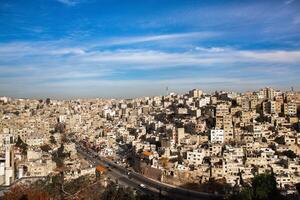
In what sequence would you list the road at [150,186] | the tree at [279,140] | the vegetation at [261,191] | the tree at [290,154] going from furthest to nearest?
the tree at [279,140] < the tree at [290,154] < the road at [150,186] < the vegetation at [261,191]

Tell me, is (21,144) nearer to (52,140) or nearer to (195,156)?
(52,140)

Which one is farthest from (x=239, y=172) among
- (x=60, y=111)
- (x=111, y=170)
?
(x=60, y=111)

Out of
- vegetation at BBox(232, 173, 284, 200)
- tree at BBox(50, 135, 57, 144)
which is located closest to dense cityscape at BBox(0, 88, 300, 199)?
tree at BBox(50, 135, 57, 144)

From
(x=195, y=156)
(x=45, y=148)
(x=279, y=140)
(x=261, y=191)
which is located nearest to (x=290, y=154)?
(x=279, y=140)

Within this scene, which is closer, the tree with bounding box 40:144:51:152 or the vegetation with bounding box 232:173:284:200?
the vegetation with bounding box 232:173:284:200

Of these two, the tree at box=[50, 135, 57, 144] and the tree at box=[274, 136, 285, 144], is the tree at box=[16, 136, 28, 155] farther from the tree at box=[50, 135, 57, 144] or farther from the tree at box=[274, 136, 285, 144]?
the tree at box=[274, 136, 285, 144]

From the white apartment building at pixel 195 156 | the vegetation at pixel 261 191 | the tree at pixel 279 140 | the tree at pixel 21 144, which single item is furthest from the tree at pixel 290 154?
the tree at pixel 21 144

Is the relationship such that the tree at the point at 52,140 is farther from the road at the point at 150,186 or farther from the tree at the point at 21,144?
the road at the point at 150,186

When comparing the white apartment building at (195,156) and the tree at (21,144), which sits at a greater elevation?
the white apartment building at (195,156)
